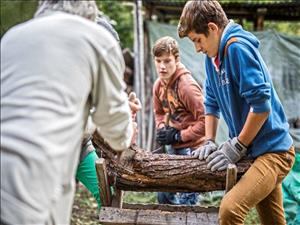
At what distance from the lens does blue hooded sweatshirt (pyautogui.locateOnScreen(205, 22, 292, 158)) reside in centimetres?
293

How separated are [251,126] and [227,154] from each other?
0.25 meters

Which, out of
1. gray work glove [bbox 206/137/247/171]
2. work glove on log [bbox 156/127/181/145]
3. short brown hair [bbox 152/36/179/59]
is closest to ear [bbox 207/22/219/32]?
gray work glove [bbox 206/137/247/171]

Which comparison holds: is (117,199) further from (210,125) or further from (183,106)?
(183,106)

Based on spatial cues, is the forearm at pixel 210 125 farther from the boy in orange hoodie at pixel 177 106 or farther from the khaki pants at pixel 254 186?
the khaki pants at pixel 254 186

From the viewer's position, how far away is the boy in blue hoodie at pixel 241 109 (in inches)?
116

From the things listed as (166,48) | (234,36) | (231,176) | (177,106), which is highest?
(234,36)

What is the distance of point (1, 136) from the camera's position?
1.82 metres

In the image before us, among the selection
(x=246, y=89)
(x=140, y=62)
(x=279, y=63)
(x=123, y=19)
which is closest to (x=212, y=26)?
(x=246, y=89)

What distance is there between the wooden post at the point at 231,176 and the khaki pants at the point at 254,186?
0.13 feet

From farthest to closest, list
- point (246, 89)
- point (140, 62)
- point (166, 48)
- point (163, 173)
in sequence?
point (140, 62), point (166, 48), point (163, 173), point (246, 89)

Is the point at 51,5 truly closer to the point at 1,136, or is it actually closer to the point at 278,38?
the point at 1,136

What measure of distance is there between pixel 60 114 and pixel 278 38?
207 inches

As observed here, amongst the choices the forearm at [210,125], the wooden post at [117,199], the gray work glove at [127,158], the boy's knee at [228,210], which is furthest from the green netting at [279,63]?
the boy's knee at [228,210]

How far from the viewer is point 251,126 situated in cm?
300
